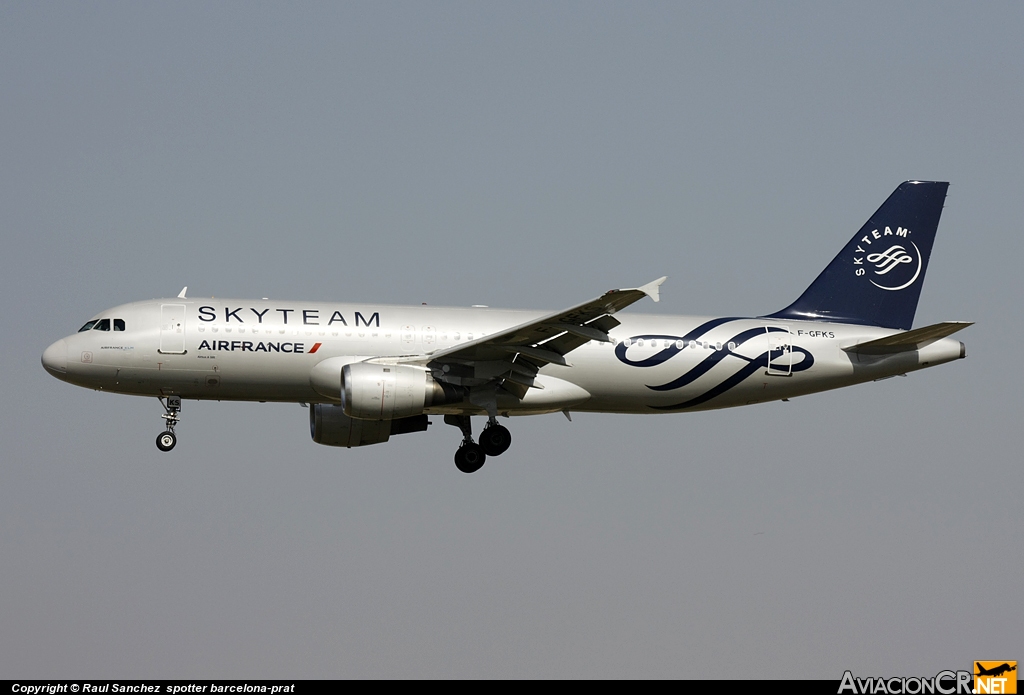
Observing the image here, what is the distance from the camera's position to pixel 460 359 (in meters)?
34.3

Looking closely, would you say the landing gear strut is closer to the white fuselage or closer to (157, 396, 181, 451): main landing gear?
the white fuselage

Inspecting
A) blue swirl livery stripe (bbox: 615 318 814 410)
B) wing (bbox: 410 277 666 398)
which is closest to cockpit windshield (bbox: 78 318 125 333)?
wing (bbox: 410 277 666 398)

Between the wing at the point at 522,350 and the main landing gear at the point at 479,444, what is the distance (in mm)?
1408

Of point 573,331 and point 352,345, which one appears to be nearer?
point 573,331

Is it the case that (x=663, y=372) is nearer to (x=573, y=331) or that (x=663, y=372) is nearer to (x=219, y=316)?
(x=573, y=331)

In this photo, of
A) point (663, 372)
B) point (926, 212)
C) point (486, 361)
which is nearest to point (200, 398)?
point (486, 361)

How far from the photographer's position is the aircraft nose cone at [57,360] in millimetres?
35031

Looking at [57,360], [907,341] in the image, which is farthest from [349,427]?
[907,341]

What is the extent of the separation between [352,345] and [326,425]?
3872mm

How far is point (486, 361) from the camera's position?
1362 inches

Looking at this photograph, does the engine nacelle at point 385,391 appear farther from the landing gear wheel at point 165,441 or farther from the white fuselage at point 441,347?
the landing gear wheel at point 165,441

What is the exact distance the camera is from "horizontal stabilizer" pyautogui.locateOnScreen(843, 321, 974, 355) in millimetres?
36031

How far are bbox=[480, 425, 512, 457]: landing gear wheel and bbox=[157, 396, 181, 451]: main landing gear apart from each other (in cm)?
782

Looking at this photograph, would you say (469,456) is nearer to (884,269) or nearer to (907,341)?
(907,341)
